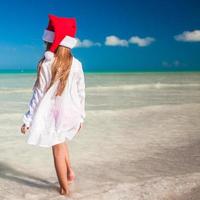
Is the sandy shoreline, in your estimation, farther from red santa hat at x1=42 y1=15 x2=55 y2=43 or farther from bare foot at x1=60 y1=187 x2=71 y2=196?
red santa hat at x1=42 y1=15 x2=55 y2=43

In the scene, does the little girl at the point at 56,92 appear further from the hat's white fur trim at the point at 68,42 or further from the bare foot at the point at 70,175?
the bare foot at the point at 70,175

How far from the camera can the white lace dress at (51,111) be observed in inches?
133

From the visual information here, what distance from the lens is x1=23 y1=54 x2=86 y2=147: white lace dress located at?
11.1ft

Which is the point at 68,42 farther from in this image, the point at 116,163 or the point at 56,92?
the point at 116,163

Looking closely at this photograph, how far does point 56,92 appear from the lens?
3.40 m

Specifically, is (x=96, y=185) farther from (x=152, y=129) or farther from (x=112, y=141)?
(x=152, y=129)

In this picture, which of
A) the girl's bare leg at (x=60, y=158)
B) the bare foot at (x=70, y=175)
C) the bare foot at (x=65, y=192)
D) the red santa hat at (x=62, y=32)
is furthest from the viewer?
the bare foot at (x=70, y=175)

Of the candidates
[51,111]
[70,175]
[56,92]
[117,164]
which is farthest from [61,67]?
[117,164]

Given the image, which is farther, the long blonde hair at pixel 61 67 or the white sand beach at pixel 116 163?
the white sand beach at pixel 116 163

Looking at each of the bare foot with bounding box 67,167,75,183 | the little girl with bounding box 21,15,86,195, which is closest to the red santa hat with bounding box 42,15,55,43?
the little girl with bounding box 21,15,86,195

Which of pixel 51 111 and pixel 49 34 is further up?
pixel 49 34

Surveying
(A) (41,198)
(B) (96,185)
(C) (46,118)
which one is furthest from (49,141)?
(B) (96,185)

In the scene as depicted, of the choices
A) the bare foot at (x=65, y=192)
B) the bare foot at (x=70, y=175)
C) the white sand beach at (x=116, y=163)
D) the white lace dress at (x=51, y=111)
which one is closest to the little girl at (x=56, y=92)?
the white lace dress at (x=51, y=111)

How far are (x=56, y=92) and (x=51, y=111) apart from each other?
0.57 ft
